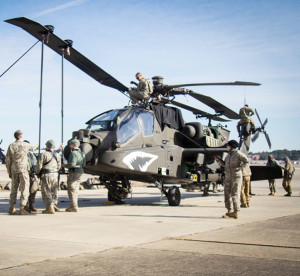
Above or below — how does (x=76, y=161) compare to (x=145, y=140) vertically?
below

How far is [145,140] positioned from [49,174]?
323cm

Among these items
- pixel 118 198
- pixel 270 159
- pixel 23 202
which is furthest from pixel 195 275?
pixel 270 159

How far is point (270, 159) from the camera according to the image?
19.2m

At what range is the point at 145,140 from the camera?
12.4 metres

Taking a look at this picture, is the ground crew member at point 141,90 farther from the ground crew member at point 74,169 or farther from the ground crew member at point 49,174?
the ground crew member at point 49,174

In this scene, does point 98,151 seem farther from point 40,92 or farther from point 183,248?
point 183,248

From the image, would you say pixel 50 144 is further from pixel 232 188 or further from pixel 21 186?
pixel 232 188

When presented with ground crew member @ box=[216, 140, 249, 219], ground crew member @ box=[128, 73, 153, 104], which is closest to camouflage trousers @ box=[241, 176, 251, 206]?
ground crew member @ box=[216, 140, 249, 219]

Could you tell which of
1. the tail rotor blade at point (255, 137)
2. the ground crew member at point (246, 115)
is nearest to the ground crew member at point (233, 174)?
the ground crew member at point (246, 115)

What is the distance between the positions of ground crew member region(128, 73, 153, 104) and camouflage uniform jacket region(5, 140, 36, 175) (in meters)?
4.09

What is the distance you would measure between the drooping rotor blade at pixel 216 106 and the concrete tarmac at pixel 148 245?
221 inches

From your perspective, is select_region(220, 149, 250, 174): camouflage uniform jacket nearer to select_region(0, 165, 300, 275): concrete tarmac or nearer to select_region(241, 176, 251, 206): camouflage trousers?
select_region(0, 165, 300, 275): concrete tarmac

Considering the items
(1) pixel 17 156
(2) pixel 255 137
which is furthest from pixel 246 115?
(1) pixel 17 156

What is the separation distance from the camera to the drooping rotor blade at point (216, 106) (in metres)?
14.0
